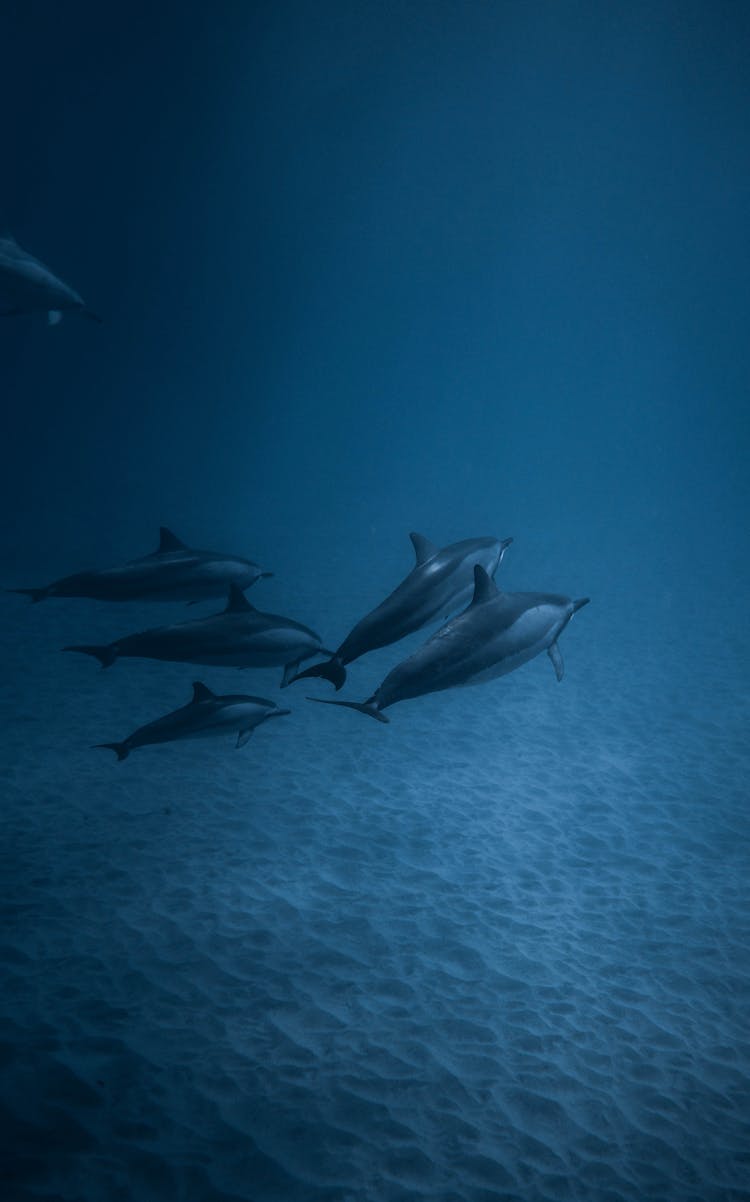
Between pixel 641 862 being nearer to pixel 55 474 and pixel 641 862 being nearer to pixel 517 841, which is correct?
pixel 517 841

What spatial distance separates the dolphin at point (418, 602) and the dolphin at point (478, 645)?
308 mm

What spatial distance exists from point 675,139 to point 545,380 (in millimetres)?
131965

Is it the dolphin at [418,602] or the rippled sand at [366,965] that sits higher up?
the dolphin at [418,602]

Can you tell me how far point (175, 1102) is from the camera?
11.5 feet

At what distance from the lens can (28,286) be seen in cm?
695

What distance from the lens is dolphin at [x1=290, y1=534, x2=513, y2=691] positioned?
4035 mm

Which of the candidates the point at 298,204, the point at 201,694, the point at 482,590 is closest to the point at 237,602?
the point at 201,694

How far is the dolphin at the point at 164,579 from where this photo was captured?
514cm

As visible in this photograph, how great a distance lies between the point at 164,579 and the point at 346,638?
5.89ft

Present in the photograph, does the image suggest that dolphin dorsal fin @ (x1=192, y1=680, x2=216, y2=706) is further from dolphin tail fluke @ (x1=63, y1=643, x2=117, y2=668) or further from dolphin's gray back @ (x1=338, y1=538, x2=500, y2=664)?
dolphin's gray back @ (x1=338, y1=538, x2=500, y2=664)

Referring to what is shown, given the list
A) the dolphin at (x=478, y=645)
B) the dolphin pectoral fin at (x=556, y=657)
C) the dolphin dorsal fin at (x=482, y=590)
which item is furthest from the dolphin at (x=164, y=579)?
the dolphin pectoral fin at (x=556, y=657)

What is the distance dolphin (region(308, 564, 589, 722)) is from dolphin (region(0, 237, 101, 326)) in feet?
20.3

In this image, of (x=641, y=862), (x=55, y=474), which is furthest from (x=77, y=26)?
(x=641, y=862)

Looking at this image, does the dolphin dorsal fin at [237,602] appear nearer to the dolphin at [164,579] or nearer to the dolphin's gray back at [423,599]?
the dolphin at [164,579]
